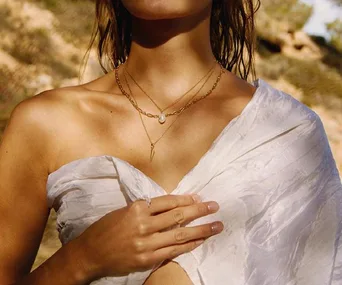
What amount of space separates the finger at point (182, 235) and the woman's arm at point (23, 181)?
0.25 metres

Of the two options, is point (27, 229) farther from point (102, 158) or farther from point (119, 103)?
point (119, 103)

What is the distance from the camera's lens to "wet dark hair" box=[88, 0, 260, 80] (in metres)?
1.68

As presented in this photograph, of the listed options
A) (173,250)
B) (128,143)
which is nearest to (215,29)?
(128,143)

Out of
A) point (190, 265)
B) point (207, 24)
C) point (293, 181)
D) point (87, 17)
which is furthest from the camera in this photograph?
point (87, 17)

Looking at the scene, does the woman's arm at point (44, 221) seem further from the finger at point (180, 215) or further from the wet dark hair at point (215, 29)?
the wet dark hair at point (215, 29)

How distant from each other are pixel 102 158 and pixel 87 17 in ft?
19.1

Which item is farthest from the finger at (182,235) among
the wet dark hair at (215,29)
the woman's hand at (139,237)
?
the wet dark hair at (215,29)

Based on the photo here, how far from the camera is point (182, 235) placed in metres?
1.28

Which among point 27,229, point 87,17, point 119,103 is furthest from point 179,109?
point 87,17

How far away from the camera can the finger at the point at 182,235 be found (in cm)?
126

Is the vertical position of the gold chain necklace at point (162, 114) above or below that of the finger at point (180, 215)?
above

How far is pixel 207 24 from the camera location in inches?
60.9

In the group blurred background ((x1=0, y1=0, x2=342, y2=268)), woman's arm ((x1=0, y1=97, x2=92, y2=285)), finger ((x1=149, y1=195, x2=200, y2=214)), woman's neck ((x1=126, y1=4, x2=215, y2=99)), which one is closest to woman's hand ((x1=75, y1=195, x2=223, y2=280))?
finger ((x1=149, y1=195, x2=200, y2=214))

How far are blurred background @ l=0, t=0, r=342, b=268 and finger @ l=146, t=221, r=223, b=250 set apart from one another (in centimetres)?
292
